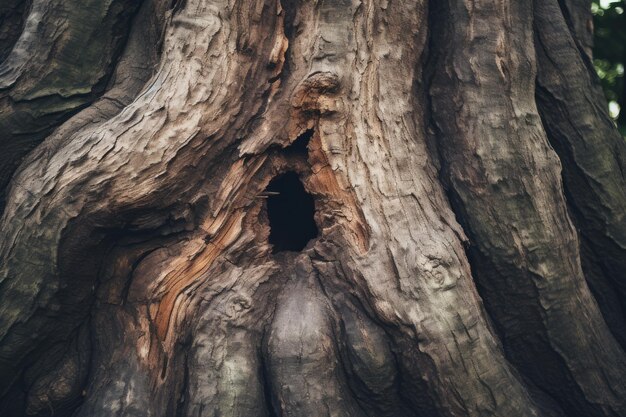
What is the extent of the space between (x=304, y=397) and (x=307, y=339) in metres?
0.23

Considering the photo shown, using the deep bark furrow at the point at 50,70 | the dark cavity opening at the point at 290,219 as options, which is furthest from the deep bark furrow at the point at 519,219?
the deep bark furrow at the point at 50,70

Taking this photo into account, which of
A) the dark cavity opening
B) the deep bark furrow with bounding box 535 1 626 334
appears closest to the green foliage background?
the deep bark furrow with bounding box 535 1 626 334

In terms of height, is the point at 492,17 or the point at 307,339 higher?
the point at 492,17

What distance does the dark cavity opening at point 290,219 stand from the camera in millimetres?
3117

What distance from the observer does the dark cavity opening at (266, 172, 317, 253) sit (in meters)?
3.12

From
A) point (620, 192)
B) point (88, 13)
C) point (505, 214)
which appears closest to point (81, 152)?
point (88, 13)

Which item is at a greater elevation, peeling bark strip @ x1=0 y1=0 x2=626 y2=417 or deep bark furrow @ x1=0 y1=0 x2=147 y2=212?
deep bark furrow @ x1=0 y1=0 x2=147 y2=212

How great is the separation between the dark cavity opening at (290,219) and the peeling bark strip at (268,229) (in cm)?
42

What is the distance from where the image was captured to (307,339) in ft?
8.13

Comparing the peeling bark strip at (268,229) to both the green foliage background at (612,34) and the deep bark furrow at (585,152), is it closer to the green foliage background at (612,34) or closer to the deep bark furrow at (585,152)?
the deep bark furrow at (585,152)

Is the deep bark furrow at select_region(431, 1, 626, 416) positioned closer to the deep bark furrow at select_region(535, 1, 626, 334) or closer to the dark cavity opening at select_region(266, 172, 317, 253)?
the deep bark furrow at select_region(535, 1, 626, 334)

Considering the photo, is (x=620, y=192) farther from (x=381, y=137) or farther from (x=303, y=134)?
(x=303, y=134)

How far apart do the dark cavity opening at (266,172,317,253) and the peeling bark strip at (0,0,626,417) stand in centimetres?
42

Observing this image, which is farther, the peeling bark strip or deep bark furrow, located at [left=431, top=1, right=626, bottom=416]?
deep bark furrow, located at [left=431, top=1, right=626, bottom=416]
